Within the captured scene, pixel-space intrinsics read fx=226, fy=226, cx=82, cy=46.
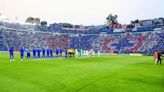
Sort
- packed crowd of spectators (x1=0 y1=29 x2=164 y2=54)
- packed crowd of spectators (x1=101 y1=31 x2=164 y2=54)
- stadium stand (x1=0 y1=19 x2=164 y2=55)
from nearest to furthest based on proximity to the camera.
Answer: packed crowd of spectators (x1=0 y1=29 x2=164 y2=54) < stadium stand (x1=0 y1=19 x2=164 y2=55) < packed crowd of spectators (x1=101 y1=31 x2=164 y2=54)

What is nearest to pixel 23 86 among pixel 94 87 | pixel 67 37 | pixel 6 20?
pixel 94 87

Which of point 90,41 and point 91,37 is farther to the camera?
point 91,37

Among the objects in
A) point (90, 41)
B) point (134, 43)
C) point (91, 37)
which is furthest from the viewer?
point (91, 37)

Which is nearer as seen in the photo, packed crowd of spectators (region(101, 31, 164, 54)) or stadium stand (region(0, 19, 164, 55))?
stadium stand (region(0, 19, 164, 55))

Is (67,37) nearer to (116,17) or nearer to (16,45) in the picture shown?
(16,45)

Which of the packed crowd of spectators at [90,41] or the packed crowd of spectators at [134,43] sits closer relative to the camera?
the packed crowd of spectators at [90,41]

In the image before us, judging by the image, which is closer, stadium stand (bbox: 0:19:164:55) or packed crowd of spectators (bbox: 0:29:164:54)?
packed crowd of spectators (bbox: 0:29:164:54)

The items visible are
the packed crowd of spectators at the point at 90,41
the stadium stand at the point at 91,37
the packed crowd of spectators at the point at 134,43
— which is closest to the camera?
the packed crowd of spectators at the point at 90,41

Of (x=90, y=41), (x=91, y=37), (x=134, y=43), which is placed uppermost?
(x=91, y=37)

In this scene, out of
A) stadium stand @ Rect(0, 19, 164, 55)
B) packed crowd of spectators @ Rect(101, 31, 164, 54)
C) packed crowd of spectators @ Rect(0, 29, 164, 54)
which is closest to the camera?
packed crowd of spectators @ Rect(0, 29, 164, 54)

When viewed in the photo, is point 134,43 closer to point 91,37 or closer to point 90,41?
point 90,41

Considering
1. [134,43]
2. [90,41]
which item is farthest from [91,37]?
[134,43]

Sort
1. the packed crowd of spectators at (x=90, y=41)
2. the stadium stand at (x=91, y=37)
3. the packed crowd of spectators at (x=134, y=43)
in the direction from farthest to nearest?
the packed crowd of spectators at (x=134, y=43)
the stadium stand at (x=91, y=37)
the packed crowd of spectators at (x=90, y=41)

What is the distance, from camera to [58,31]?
9881cm
